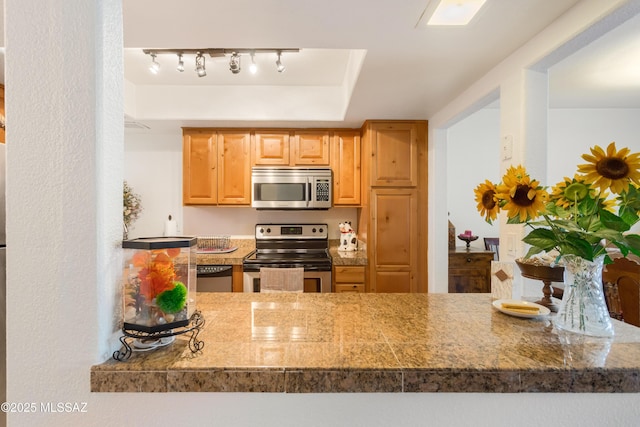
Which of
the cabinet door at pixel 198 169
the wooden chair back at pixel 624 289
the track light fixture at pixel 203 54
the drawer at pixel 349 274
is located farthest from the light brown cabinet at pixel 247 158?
the wooden chair back at pixel 624 289

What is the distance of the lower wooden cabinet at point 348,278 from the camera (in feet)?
9.30

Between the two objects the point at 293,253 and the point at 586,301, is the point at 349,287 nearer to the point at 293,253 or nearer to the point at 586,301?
the point at 293,253

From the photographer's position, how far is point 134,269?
810 mm

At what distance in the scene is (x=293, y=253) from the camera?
3.33 m

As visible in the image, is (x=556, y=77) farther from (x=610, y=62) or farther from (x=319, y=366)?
(x=319, y=366)

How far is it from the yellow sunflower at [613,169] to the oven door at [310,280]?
2.21 metres

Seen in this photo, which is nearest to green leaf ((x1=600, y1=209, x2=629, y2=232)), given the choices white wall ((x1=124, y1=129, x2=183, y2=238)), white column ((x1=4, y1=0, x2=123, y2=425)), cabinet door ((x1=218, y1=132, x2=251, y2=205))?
white column ((x1=4, y1=0, x2=123, y2=425))

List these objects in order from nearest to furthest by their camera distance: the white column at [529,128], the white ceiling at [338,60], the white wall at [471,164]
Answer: the white ceiling at [338,60] → the white column at [529,128] → the white wall at [471,164]

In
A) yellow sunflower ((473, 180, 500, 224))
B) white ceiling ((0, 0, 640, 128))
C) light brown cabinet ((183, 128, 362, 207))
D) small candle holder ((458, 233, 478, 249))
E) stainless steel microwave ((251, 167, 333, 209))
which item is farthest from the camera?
small candle holder ((458, 233, 478, 249))

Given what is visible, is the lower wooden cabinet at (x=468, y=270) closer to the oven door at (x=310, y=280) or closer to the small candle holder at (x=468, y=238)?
the small candle holder at (x=468, y=238)

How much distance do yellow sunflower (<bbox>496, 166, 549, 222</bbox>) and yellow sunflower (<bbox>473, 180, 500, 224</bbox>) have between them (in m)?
0.05

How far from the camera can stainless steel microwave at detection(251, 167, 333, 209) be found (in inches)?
120

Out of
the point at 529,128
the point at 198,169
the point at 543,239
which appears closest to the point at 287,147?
the point at 198,169

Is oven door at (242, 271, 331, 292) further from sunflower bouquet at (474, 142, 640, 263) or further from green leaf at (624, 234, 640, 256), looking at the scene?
green leaf at (624, 234, 640, 256)
